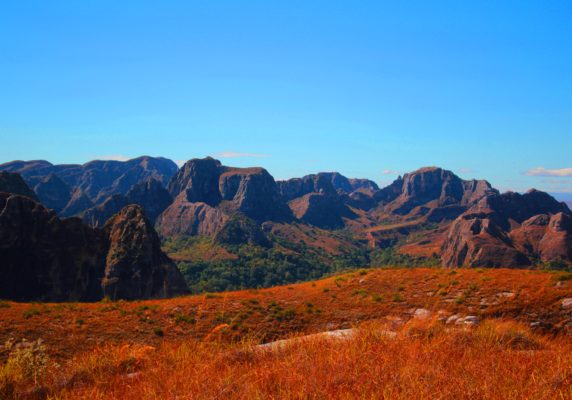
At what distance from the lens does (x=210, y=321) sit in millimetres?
17125

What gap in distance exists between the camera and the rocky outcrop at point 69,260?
72619mm

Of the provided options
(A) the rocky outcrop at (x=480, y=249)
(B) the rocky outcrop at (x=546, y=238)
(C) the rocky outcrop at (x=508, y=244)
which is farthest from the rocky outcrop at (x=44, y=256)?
(B) the rocky outcrop at (x=546, y=238)

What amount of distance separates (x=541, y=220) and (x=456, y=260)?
60.2m

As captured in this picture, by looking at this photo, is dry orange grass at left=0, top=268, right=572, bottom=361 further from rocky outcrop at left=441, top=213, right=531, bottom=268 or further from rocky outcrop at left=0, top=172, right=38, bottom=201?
rocky outcrop at left=0, top=172, right=38, bottom=201

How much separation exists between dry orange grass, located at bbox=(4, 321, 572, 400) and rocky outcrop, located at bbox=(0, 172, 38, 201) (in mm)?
153231

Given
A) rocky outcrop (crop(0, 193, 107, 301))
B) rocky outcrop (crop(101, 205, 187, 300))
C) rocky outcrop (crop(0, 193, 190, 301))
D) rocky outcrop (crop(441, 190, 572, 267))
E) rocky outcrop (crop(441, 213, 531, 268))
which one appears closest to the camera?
rocky outcrop (crop(0, 193, 107, 301))

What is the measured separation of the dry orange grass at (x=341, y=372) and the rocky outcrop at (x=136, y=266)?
72631 millimetres

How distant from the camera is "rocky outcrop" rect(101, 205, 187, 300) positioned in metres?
77.0

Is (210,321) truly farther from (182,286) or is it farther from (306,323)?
(182,286)

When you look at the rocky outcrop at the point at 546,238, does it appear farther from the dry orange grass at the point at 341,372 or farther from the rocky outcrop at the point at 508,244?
the dry orange grass at the point at 341,372

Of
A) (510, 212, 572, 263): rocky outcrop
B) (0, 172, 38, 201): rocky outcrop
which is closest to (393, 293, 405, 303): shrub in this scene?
(0, 172, 38, 201): rocky outcrop

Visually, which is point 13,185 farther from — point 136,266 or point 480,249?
point 480,249

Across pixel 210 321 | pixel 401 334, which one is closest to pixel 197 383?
pixel 401 334

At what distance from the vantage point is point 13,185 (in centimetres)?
Result: 13650
